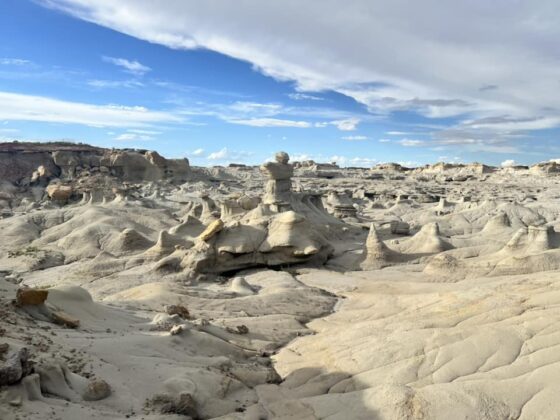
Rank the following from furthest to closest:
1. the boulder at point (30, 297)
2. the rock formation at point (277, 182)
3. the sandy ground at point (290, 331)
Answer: the rock formation at point (277, 182) < the boulder at point (30, 297) < the sandy ground at point (290, 331)

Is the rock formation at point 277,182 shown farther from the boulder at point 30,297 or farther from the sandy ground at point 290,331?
the boulder at point 30,297

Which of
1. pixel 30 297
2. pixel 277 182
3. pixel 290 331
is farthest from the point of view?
pixel 277 182

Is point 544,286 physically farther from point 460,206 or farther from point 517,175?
point 517,175

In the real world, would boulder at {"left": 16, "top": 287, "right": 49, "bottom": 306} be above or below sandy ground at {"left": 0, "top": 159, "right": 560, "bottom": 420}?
above

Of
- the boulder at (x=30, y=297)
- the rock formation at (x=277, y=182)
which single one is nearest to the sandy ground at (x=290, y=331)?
the boulder at (x=30, y=297)

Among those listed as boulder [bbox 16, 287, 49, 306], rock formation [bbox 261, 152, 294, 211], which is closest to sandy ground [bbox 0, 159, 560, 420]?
boulder [bbox 16, 287, 49, 306]

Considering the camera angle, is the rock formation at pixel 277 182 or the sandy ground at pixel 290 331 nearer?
the sandy ground at pixel 290 331

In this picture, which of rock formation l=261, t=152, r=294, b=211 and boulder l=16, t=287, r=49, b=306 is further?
rock formation l=261, t=152, r=294, b=211

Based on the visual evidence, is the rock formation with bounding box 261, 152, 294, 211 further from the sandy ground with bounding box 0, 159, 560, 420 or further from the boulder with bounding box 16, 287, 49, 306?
the boulder with bounding box 16, 287, 49, 306

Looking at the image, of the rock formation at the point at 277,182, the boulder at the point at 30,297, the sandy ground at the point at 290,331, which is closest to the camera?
the sandy ground at the point at 290,331

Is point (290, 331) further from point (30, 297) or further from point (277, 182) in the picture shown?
point (277, 182)

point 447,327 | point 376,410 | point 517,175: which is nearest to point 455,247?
point 447,327

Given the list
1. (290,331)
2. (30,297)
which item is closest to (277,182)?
(290,331)

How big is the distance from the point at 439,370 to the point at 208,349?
4.68 metres
